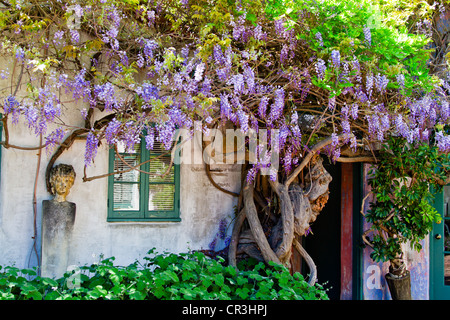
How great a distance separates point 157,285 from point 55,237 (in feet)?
4.40

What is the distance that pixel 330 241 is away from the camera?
6.89 meters

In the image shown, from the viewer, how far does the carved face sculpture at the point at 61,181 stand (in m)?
4.94

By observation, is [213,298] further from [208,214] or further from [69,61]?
[69,61]

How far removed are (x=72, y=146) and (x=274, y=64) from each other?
227 cm

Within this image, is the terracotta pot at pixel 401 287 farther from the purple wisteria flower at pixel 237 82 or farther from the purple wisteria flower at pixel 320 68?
the purple wisteria flower at pixel 237 82

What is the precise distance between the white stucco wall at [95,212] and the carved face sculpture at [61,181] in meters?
0.14

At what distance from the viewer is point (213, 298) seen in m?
4.22

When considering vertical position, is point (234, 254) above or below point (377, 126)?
A: below

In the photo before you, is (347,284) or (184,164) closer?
(184,164)

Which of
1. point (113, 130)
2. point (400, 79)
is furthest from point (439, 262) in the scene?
point (113, 130)

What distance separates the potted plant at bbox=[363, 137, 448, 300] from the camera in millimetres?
5484

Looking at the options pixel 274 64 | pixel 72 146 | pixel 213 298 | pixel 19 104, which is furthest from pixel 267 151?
pixel 19 104

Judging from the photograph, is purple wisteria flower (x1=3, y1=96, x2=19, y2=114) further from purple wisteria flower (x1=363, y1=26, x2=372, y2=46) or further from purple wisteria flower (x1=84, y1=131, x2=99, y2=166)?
purple wisteria flower (x1=363, y1=26, x2=372, y2=46)

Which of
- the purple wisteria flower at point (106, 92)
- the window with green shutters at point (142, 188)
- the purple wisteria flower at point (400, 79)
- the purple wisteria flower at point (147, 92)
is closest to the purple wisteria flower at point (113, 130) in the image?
the purple wisteria flower at point (106, 92)
